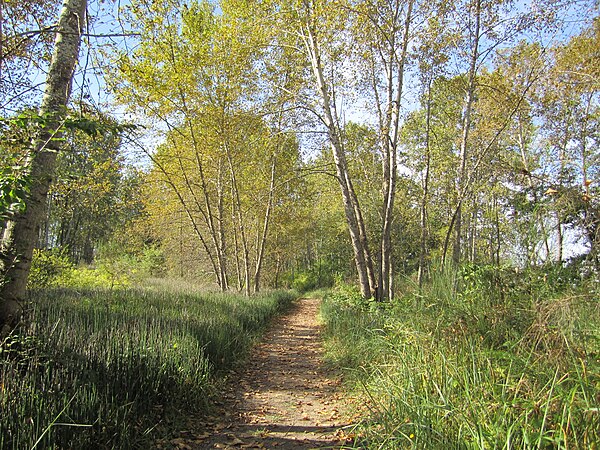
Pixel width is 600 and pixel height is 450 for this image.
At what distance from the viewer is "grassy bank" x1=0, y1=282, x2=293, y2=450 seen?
2238 millimetres

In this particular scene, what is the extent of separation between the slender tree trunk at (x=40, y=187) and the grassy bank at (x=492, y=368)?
3.26 m

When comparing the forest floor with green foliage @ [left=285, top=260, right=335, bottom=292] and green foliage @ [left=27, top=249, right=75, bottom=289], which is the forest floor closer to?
green foliage @ [left=27, top=249, right=75, bottom=289]

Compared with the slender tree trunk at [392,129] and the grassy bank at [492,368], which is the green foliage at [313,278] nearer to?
the slender tree trunk at [392,129]

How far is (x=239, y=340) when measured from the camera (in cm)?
639

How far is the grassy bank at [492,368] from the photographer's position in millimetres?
1783

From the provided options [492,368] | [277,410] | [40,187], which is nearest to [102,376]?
[40,187]

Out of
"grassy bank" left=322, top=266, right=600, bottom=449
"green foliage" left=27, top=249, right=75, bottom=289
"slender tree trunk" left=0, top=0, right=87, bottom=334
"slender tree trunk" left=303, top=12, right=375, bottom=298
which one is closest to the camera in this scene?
"grassy bank" left=322, top=266, right=600, bottom=449

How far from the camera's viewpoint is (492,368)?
2418 millimetres

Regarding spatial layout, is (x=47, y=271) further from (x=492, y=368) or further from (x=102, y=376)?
(x=492, y=368)

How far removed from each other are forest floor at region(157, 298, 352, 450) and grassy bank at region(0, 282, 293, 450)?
0.95ft

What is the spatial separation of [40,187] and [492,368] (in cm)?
400

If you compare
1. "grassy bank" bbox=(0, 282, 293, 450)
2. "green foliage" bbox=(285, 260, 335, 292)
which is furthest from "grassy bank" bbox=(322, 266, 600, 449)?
"green foliage" bbox=(285, 260, 335, 292)

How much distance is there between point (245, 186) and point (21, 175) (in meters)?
13.4

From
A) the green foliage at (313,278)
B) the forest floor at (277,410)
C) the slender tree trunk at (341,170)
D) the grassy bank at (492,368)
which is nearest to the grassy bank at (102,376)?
the forest floor at (277,410)
